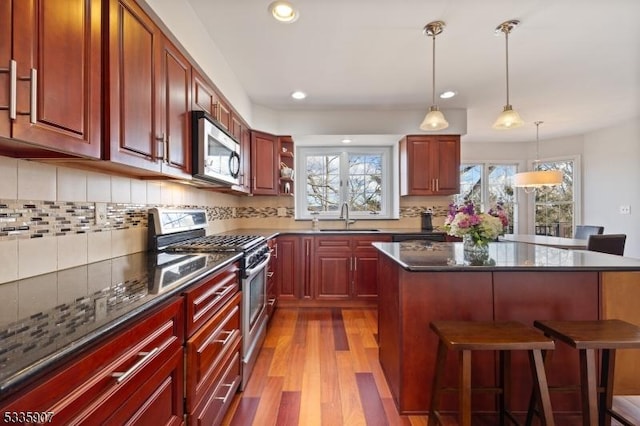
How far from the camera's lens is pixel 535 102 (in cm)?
363

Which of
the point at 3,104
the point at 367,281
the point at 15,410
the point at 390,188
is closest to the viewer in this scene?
the point at 15,410

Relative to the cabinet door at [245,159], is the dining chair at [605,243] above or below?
below

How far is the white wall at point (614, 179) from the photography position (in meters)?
4.30

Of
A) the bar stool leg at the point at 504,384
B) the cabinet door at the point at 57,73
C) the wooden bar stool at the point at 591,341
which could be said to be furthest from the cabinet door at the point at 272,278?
the wooden bar stool at the point at 591,341

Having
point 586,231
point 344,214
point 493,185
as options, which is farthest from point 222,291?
point 493,185

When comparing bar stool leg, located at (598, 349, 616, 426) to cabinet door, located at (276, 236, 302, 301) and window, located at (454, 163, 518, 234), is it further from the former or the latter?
window, located at (454, 163, 518, 234)

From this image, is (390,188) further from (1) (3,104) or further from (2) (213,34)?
(1) (3,104)

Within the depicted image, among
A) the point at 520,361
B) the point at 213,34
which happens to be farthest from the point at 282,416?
the point at 213,34

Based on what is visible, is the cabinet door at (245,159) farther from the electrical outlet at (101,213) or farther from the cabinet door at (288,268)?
the electrical outlet at (101,213)

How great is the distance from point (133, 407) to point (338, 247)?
2.81m

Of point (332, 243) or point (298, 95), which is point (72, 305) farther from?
point (298, 95)

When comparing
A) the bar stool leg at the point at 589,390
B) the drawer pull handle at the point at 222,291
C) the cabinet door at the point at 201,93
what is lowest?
the bar stool leg at the point at 589,390

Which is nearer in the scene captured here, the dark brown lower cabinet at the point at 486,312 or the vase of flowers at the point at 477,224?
the dark brown lower cabinet at the point at 486,312

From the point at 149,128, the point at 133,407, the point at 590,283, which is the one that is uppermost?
the point at 149,128
